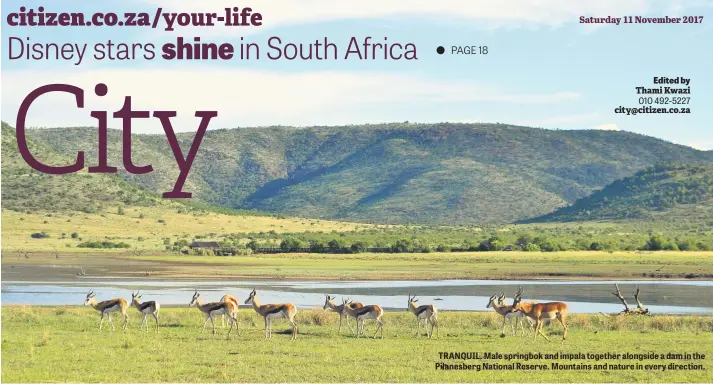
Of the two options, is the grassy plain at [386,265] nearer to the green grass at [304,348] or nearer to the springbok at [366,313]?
the green grass at [304,348]

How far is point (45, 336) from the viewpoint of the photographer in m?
27.0

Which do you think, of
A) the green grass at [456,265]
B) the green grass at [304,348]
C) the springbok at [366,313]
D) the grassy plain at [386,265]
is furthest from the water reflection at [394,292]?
the springbok at [366,313]

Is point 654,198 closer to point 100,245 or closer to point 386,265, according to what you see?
point 100,245

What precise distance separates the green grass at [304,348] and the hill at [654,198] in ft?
358

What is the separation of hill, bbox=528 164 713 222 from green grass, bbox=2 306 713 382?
109046 mm

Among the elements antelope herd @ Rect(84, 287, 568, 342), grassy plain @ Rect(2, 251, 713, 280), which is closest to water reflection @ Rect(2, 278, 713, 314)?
grassy plain @ Rect(2, 251, 713, 280)

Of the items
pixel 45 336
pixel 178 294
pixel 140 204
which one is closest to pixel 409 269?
pixel 178 294

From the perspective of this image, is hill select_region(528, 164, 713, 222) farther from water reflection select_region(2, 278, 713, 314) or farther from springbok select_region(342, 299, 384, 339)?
springbok select_region(342, 299, 384, 339)

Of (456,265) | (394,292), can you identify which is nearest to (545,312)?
(394,292)

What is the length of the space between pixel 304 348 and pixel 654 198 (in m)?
136

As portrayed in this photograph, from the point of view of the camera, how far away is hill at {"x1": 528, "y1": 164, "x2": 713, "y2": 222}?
144125mm

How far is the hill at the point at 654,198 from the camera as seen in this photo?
144 metres

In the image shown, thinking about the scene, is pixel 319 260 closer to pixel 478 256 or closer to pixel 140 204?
pixel 478 256

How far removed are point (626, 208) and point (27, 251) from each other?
99874mm
